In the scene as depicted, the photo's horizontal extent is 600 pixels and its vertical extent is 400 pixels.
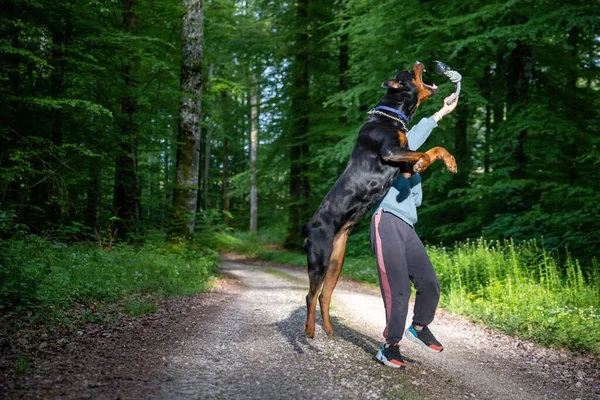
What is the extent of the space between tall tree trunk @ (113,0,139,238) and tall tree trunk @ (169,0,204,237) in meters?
1.52

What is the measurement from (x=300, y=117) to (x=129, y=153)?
799 cm

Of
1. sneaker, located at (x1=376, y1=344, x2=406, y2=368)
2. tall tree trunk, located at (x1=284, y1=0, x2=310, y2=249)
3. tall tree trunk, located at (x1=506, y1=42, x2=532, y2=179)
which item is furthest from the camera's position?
tall tree trunk, located at (x1=284, y1=0, x2=310, y2=249)

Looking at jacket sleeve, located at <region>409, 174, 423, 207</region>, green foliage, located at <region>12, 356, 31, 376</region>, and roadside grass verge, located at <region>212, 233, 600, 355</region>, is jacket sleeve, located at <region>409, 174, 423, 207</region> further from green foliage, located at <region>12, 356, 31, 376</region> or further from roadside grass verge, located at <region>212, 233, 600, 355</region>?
green foliage, located at <region>12, 356, 31, 376</region>

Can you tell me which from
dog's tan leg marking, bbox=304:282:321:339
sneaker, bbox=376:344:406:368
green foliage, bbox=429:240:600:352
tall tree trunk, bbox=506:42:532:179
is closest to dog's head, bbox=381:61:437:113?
dog's tan leg marking, bbox=304:282:321:339

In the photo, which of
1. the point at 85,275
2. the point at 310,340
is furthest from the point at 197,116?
the point at 310,340

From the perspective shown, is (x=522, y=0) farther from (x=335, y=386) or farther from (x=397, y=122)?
(x=335, y=386)

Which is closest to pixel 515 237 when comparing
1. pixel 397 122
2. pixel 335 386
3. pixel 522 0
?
pixel 522 0

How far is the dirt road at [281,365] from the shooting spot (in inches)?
109

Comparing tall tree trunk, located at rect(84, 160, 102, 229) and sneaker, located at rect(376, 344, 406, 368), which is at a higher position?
tall tree trunk, located at rect(84, 160, 102, 229)

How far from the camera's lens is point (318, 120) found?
16891 millimetres

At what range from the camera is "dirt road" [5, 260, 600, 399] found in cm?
278

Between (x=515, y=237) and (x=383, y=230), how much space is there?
21.9 feet

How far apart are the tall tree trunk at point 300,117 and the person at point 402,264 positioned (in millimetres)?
13034

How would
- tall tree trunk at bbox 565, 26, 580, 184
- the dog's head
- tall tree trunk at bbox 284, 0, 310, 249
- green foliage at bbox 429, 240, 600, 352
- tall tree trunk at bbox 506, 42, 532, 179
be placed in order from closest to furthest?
the dog's head, green foliage at bbox 429, 240, 600, 352, tall tree trunk at bbox 565, 26, 580, 184, tall tree trunk at bbox 506, 42, 532, 179, tall tree trunk at bbox 284, 0, 310, 249
